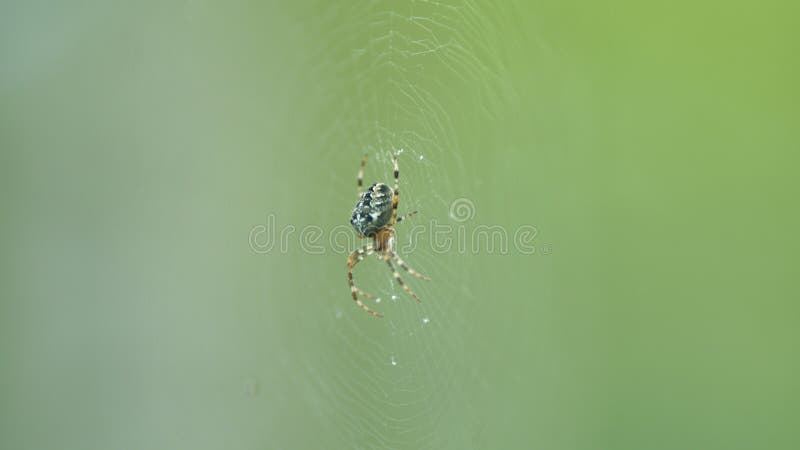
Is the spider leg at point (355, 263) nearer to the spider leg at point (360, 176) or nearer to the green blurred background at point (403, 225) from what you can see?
the green blurred background at point (403, 225)

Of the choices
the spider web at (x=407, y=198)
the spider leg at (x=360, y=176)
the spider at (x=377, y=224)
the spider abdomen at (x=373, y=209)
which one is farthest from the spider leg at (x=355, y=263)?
the spider leg at (x=360, y=176)

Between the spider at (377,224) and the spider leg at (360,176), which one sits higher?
the spider leg at (360,176)

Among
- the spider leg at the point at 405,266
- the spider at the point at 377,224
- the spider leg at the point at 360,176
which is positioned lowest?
the spider leg at the point at 405,266

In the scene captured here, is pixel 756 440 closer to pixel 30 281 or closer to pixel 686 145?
pixel 686 145

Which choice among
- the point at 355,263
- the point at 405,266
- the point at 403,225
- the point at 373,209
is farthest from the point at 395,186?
the point at 355,263

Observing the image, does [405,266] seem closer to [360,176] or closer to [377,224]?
[377,224]

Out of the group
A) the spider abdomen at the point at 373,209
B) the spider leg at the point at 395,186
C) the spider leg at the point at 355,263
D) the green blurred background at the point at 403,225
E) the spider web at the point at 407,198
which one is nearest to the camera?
the green blurred background at the point at 403,225
